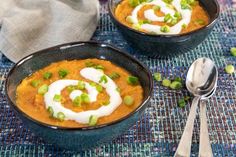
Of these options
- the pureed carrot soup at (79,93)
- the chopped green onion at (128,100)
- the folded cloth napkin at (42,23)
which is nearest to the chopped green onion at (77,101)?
the pureed carrot soup at (79,93)

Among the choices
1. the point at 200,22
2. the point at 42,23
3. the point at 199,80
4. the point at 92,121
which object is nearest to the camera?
the point at 92,121

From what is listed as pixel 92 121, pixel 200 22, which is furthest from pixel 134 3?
pixel 92 121

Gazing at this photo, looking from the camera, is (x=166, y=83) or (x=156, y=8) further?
(x=156, y=8)

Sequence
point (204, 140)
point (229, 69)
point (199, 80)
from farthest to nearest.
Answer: point (229, 69) < point (199, 80) < point (204, 140)

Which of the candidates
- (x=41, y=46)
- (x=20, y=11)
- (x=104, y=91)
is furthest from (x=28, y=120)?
(x=20, y=11)

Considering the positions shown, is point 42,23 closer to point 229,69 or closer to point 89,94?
point 89,94

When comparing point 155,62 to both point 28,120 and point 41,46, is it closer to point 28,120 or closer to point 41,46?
point 41,46

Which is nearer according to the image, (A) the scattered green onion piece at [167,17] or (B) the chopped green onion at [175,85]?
(B) the chopped green onion at [175,85]

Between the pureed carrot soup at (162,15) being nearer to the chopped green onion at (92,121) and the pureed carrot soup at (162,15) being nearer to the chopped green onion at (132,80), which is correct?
the chopped green onion at (132,80)
